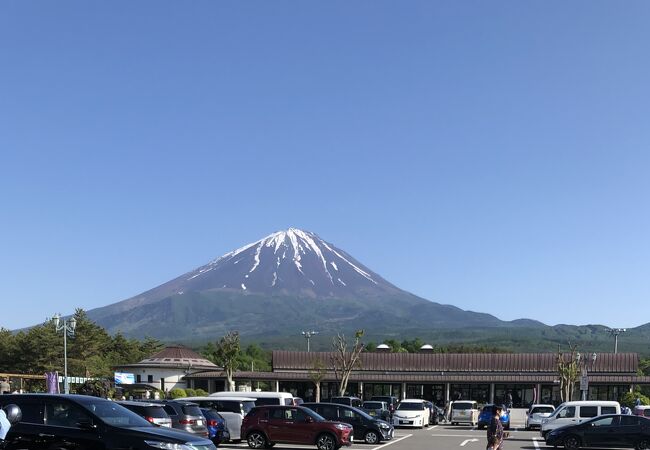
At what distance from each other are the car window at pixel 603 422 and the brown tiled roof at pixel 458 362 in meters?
50.0

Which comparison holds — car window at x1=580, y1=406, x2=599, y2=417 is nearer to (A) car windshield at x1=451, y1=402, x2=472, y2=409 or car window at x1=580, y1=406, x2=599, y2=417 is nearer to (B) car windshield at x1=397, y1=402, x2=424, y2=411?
(B) car windshield at x1=397, y1=402, x2=424, y2=411

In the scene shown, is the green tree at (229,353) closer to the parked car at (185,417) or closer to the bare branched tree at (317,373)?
the bare branched tree at (317,373)

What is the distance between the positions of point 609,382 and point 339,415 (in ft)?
156

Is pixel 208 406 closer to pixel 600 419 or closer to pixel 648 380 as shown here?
pixel 600 419

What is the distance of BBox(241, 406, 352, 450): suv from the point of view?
24125mm

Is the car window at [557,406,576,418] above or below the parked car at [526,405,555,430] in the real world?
above

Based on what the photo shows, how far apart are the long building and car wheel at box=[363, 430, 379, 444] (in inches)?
1723

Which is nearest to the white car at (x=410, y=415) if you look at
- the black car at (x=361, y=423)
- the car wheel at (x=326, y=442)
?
the black car at (x=361, y=423)

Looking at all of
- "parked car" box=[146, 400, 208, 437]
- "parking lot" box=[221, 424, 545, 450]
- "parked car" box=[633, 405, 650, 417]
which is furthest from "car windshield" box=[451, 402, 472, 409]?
"parked car" box=[146, 400, 208, 437]

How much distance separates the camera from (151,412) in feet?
64.5

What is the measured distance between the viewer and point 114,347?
92.1m

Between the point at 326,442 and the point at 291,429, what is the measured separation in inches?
44.9

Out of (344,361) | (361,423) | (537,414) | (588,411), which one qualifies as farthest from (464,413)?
(344,361)

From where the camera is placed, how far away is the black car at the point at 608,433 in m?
25.1
